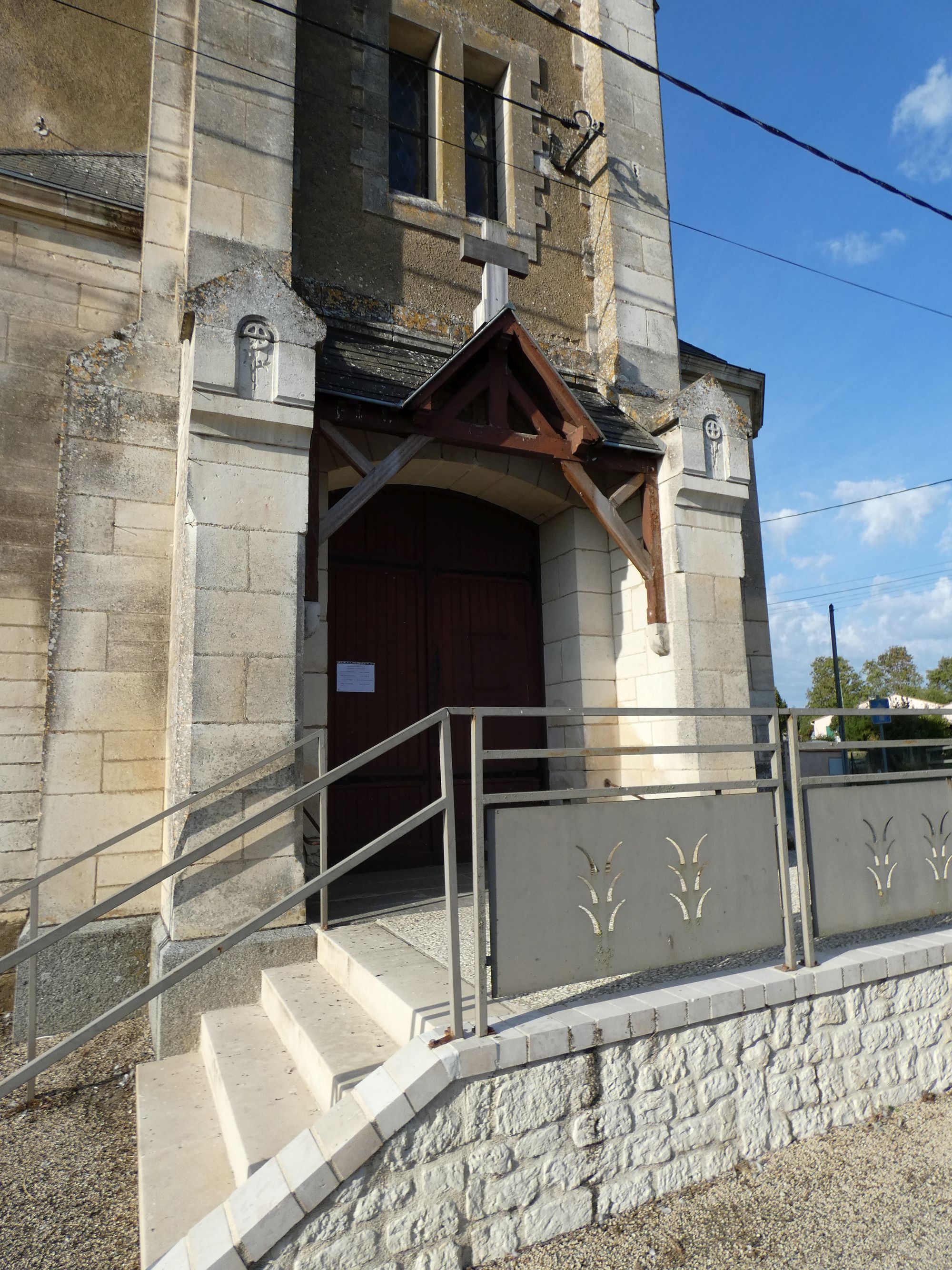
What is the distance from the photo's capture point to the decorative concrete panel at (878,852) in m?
3.47

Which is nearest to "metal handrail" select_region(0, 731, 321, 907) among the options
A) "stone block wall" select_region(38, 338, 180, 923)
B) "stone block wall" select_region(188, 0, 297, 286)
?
"stone block wall" select_region(38, 338, 180, 923)

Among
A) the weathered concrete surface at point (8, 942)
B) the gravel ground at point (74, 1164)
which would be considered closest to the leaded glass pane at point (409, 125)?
the weathered concrete surface at point (8, 942)

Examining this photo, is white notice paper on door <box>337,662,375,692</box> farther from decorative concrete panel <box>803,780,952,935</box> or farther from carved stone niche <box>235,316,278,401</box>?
decorative concrete panel <box>803,780,952,935</box>

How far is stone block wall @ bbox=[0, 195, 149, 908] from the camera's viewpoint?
4.77m

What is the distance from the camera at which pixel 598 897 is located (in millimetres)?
2857

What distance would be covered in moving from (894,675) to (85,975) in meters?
46.9

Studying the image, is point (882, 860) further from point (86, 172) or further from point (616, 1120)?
point (86, 172)

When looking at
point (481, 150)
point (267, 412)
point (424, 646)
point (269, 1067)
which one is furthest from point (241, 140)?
point (269, 1067)

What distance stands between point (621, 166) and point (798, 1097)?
22.6 ft

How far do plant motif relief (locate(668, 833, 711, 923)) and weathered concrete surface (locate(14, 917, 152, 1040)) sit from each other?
10.3ft

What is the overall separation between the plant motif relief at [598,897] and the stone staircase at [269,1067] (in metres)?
0.58

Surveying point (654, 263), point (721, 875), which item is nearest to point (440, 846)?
point (721, 875)

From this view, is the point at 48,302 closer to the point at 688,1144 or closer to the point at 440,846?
the point at 440,846

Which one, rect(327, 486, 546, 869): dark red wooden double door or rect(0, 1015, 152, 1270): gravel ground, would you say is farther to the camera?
rect(327, 486, 546, 869): dark red wooden double door
